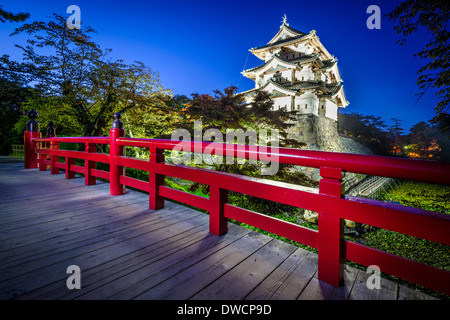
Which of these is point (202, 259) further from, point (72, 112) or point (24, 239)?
point (72, 112)

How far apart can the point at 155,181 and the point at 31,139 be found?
217 inches

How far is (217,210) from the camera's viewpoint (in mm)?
2035

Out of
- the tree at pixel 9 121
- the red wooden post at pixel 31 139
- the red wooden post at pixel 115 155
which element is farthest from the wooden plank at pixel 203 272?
the tree at pixel 9 121

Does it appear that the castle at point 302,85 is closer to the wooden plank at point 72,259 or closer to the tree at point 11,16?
the tree at point 11,16

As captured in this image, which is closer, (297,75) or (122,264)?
(122,264)

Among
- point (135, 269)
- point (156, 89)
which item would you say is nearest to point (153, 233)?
point (135, 269)

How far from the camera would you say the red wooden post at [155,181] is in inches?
Answer: 102

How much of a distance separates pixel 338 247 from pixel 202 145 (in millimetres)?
1353

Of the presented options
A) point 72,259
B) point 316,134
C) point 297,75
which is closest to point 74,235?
point 72,259

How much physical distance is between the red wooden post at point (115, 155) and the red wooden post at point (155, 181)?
33.6 inches

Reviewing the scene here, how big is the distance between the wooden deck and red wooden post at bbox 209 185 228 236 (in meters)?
0.09

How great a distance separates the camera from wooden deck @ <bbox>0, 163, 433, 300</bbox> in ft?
4.31

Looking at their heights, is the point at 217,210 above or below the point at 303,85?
below

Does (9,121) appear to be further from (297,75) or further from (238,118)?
(297,75)
